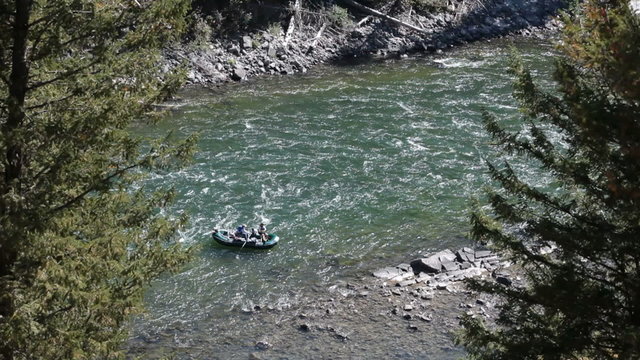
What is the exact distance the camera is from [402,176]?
23250 millimetres

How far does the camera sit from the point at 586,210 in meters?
8.70

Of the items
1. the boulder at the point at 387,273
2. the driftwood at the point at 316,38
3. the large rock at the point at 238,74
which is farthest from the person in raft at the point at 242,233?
the driftwood at the point at 316,38

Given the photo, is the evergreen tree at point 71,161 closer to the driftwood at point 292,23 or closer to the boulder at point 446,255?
the boulder at point 446,255

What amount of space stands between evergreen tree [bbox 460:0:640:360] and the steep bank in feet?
80.6

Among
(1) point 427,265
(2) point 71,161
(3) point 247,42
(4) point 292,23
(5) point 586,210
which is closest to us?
(2) point 71,161

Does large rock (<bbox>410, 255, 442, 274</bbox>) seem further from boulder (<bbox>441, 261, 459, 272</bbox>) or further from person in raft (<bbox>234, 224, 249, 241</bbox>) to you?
person in raft (<bbox>234, 224, 249, 241</bbox>)

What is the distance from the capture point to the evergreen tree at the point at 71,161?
305 inches

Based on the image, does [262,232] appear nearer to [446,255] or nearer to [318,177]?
[318,177]

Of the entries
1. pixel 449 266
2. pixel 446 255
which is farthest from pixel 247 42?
pixel 449 266

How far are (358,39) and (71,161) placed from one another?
3116 cm

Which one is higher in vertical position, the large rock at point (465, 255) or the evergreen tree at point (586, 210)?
the evergreen tree at point (586, 210)

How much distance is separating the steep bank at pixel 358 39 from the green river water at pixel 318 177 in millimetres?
1522

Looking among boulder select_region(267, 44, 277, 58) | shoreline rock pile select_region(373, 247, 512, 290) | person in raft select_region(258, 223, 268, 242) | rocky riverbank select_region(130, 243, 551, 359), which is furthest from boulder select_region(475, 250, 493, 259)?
boulder select_region(267, 44, 277, 58)

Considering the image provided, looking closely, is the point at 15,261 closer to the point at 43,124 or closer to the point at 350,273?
the point at 43,124
